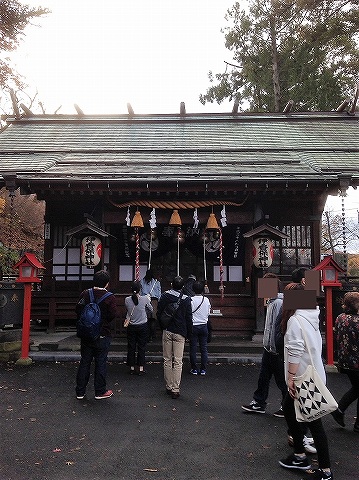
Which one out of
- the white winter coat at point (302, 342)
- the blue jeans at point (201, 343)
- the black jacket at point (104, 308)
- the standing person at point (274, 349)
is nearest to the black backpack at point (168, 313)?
the black jacket at point (104, 308)

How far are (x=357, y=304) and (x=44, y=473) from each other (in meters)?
4.12

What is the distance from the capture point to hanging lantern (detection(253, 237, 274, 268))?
376 inches

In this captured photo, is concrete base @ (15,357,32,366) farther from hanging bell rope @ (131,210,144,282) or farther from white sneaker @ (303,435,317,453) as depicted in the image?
white sneaker @ (303,435,317,453)

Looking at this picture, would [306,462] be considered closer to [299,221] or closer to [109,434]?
[109,434]

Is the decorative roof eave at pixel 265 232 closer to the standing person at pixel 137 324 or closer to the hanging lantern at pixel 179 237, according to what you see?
the hanging lantern at pixel 179 237

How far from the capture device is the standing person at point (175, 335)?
235 inches

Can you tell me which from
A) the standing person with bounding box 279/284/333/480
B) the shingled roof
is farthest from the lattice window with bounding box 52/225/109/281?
the standing person with bounding box 279/284/333/480

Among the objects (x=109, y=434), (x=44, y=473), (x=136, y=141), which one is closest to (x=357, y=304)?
(x=109, y=434)

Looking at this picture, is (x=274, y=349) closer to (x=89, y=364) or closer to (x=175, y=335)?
(x=175, y=335)

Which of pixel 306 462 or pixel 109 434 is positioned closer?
pixel 306 462

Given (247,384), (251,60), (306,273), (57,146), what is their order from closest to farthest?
(306,273) → (247,384) → (57,146) → (251,60)

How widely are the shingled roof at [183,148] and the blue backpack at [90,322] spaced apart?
15.4 feet

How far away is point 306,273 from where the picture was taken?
5.23m

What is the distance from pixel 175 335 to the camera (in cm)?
603
